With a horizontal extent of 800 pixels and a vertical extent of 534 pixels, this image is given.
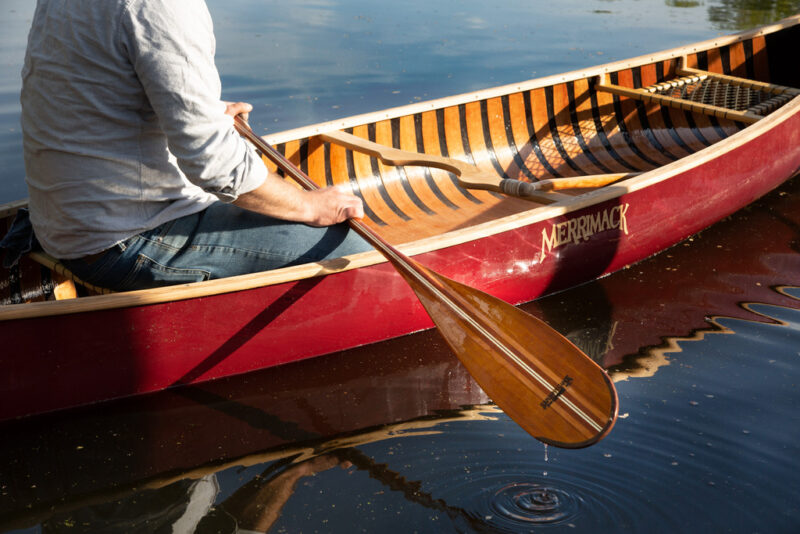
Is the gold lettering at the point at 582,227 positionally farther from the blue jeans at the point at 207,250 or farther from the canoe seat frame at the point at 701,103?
the canoe seat frame at the point at 701,103

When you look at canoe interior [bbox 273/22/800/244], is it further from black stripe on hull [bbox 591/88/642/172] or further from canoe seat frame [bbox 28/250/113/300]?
canoe seat frame [bbox 28/250/113/300]

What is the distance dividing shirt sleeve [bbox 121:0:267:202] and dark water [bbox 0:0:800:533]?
87 centimetres

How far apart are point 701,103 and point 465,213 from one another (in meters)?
1.55

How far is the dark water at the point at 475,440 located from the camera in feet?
7.33

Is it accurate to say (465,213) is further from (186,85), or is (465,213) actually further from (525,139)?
(186,85)

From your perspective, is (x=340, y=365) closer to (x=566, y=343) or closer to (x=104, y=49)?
(x=566, y=343)

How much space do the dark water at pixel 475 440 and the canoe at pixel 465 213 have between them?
0.12 meters

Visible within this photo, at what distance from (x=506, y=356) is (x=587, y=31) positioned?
7549 mm

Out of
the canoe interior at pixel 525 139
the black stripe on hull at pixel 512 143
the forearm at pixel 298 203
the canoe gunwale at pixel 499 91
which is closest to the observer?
the forearm at pixel 298 203

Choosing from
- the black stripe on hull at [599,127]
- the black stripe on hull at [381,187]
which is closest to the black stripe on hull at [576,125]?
the black stripe on hull at [599,127]

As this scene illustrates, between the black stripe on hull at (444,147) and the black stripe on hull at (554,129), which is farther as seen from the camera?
the black stripe on hull at (554,129)

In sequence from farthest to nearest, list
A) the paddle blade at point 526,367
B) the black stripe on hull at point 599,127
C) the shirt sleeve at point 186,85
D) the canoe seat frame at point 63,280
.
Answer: the black stripe on hull at point 599,127
the canoe seat frame at point 63,280
the paddle blade at point 526,367
the shirt sleeve at point 186,85

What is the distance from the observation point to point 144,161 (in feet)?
7.26

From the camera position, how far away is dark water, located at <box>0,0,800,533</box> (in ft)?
7.33
